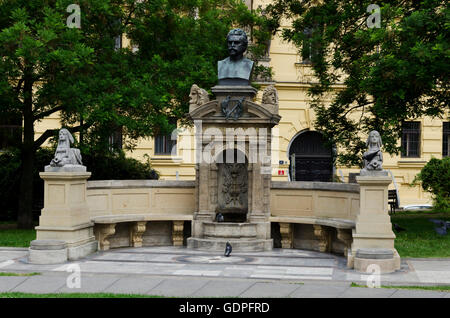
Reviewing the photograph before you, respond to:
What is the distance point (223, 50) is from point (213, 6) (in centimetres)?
214

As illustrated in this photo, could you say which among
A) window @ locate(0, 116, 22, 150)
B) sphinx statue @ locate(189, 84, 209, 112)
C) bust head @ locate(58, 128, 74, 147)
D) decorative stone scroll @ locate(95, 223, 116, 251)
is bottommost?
decorative stone scroll @ locate(95, 223, 116, 251)

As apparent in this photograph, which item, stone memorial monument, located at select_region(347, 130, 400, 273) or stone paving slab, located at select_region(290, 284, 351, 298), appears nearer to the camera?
stone paving slab, located at select_region(290, 284, 351, 298)

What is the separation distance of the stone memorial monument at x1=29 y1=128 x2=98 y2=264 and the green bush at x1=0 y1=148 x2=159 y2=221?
9524 mm

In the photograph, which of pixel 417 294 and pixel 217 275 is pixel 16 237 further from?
pixel 417 294

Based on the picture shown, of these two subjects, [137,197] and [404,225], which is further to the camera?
[404,225]

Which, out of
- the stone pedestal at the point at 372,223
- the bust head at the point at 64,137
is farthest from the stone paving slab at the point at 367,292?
the bust head at the point at 64,137

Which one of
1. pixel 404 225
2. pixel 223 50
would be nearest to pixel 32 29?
pixel 223 50

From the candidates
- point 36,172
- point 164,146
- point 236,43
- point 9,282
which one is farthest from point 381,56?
point 164,146

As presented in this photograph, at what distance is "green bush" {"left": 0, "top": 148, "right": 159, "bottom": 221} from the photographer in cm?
2291

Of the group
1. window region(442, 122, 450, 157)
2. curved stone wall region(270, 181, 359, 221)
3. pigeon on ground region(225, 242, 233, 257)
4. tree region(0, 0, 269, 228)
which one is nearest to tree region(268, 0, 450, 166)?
curved stone wall region(270, 181, 359, 221)

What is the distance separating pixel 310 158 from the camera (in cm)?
2944

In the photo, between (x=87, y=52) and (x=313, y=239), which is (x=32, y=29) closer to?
(x=87, y=52)

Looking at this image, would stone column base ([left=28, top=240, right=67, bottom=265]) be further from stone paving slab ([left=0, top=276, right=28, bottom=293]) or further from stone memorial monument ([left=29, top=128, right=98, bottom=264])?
stone paving slab ([left=0, top=276, right=28, bottom=293])

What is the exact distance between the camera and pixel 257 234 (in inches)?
579
